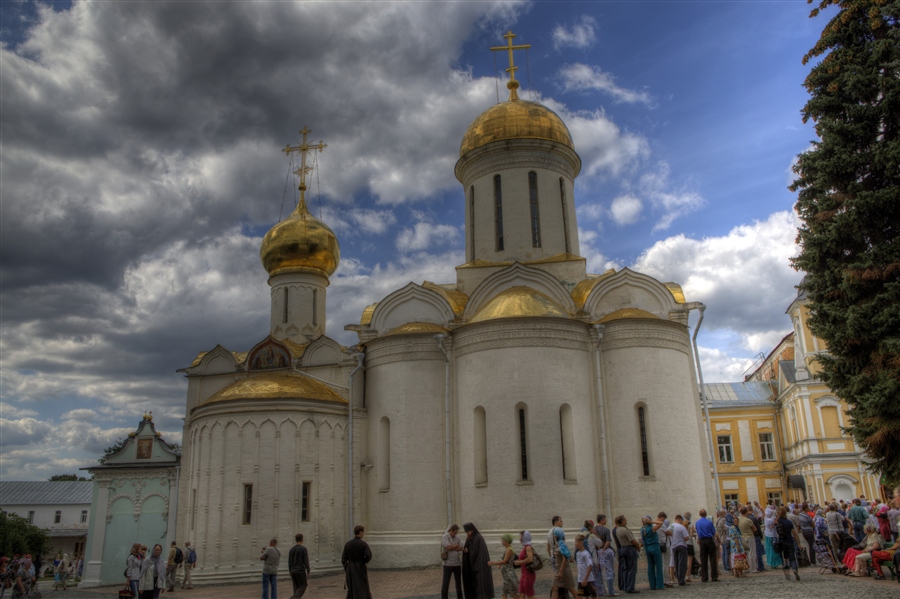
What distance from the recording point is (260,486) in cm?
1544

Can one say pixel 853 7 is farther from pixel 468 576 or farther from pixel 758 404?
pixel 758 404

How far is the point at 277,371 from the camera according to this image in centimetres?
1838

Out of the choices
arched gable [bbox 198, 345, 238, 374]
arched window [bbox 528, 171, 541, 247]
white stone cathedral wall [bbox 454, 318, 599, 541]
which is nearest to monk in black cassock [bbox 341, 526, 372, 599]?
white stone cathedral wall [bbox 454, 318, 599, 541]

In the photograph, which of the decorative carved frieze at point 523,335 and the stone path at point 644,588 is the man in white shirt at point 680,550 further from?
the decorative carved frieze at point 523,335

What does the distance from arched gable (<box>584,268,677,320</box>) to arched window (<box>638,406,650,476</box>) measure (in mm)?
2581

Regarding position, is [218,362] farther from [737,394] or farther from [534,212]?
[737,394]

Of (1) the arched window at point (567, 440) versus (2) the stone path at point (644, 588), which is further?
(1) the arched window at point (567, 440)

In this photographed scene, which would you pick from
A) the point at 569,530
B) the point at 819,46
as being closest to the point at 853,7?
the point at 819,46

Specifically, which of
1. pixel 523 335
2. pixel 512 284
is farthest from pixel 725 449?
pixel 523 335

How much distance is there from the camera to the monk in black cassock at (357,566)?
8469 millimetres

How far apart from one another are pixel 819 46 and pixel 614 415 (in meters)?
8.47

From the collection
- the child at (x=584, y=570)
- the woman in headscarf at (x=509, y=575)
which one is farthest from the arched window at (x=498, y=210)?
the woman in headscarf at (x=509, y=575)

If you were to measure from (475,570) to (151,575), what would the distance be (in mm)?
4742

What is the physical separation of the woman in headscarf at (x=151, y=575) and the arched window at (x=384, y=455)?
Result: 690 cm
